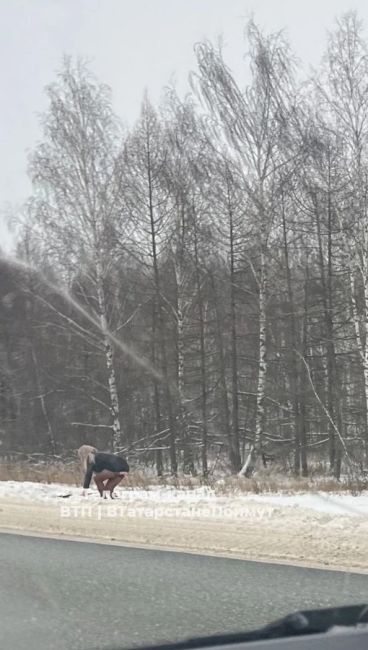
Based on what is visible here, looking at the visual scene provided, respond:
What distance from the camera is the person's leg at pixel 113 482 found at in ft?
36.6

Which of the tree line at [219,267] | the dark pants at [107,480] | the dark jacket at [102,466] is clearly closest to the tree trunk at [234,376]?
the tree line at [219,267]

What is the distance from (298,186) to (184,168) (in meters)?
4.08

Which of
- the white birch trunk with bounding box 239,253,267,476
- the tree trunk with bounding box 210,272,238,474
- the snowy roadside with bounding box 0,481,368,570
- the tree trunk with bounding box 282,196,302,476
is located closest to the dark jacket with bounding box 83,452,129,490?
the snowy roadside with bounding box 0,481,368,570

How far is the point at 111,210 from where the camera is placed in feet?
72.9

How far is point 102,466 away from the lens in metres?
11.6

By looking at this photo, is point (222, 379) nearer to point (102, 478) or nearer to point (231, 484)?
point (231, 484)

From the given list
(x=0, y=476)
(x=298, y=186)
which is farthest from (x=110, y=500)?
(x=298, y=186)

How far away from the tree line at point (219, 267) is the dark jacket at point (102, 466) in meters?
7.52

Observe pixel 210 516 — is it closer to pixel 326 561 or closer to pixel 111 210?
pixel 326 561

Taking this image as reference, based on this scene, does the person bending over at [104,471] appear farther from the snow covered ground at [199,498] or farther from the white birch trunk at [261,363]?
the white birch trunk at [261,363]

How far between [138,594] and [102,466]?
6.28m

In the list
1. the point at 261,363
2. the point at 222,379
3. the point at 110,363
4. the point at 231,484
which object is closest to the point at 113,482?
the point at 231,484

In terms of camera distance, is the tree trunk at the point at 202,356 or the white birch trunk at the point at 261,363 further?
the tree trunk at the point at 202,356

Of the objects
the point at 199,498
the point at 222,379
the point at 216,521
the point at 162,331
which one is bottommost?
the point at 216,521
